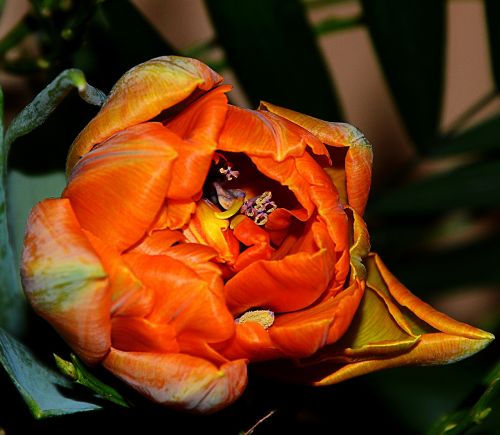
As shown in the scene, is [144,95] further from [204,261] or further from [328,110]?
[328,110]

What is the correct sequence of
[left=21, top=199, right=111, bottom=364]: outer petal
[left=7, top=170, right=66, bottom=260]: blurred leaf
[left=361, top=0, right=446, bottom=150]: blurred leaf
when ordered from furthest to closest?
[left=361, top=0, right=446, bottom=150]: blurred leaf
[left=7, top=170, right=66, bottom=260]: blurred leaf
[left=21, top=199, right=111, bottom=364]: outer petal

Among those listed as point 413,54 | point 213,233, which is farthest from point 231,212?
point 413,54

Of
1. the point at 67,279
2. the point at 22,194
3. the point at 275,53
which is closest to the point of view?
the point at 67,279

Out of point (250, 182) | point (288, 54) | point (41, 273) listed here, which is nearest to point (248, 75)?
point (288, 54)

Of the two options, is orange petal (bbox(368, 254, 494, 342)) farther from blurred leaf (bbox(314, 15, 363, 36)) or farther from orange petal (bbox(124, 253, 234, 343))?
blurred leaf (bbox(314, 15, 363, 36))

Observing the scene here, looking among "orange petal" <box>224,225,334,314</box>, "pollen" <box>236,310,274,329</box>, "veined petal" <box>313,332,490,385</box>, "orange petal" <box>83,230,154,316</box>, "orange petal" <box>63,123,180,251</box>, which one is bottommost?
"veined petal" <box>313,332,490,385</box>

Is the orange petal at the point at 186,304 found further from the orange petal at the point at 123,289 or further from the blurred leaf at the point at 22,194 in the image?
the blurred leaf at the point at 22,194

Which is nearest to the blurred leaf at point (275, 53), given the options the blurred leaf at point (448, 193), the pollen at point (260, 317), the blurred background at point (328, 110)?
the blurred background at point (328, 110)

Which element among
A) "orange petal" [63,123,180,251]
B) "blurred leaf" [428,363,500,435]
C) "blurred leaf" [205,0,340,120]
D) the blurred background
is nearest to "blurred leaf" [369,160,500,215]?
the blurred background

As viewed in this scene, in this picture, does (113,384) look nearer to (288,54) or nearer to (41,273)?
(41,273)
